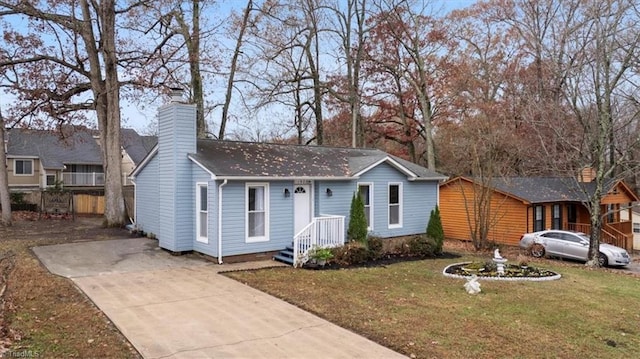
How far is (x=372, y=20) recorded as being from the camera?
27.7 metres

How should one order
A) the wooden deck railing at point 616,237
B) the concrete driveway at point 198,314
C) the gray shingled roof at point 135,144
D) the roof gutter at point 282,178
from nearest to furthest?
1. the concrete driveway at point 198,314
2. the roof gutter at point 282,178
3. the wooden deck railing at point 616,237
4. the gray shingled roof at point 135,144

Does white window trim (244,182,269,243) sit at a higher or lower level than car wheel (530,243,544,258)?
higher

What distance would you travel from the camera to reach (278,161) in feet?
47.3

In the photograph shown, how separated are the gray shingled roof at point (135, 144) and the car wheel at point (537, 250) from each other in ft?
105

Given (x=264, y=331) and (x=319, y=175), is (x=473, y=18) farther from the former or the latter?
(x=264, y=331)

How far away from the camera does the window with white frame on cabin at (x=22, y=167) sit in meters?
35.7

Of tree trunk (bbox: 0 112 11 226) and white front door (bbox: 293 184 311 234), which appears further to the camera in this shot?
tree trunk (bbox: 0 112 11 226)

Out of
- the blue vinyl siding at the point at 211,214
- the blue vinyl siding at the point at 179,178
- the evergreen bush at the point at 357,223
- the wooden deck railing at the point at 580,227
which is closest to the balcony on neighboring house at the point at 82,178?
the blue vinyl siding at the point at 179,178

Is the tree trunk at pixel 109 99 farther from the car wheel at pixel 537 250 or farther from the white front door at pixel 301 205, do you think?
the car wheel at pixel 537 250

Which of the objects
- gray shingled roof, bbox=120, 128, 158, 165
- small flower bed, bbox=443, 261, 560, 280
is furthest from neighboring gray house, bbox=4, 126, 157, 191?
small flower bed, bbox=443, 261, 560, 280

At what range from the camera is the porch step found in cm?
1252

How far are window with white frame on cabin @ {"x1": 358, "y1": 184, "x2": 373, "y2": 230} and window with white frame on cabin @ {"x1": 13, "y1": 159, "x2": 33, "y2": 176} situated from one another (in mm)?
32003

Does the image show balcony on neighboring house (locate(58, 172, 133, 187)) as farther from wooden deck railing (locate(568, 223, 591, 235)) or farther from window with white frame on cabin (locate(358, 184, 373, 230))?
wooden deck railing (locate(568, 223, 591, 235))

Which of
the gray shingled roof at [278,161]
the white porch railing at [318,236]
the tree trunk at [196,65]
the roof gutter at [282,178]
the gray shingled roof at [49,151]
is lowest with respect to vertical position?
the white porch railing at [318,236]
